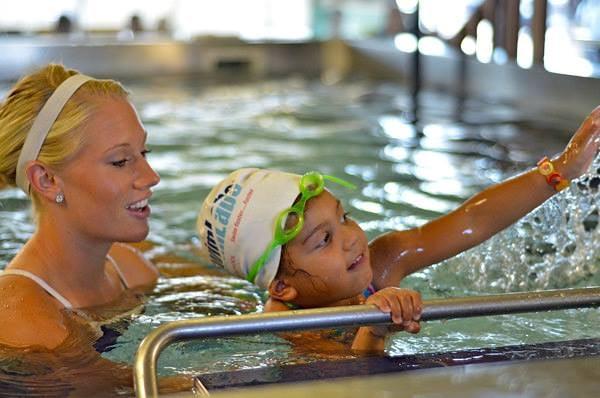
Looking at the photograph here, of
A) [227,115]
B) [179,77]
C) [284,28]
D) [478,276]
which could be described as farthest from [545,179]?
[284,28]

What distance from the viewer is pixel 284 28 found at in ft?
54.4

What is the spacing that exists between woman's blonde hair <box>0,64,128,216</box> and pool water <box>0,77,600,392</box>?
0.58 m

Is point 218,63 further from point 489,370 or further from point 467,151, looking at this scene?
point 489,370

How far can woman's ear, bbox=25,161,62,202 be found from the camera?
286cm

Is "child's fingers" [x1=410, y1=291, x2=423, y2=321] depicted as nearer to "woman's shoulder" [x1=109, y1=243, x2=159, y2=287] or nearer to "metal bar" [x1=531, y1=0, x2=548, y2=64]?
"woman's shoulder" [x1=109, y1=243, x2=159, y2=287]

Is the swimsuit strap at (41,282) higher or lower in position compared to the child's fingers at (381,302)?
lower

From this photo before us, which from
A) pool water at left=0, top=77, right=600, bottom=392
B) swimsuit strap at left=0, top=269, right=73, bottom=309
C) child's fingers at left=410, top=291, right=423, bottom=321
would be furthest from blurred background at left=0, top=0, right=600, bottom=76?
child's fingers at left=410, top=291, right=423, bottom=321

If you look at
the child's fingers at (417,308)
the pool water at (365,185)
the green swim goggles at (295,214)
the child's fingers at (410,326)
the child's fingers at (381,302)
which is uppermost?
the green swim goggles at (295,214)

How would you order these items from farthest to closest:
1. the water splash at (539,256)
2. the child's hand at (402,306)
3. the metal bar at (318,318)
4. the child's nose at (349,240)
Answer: the water splash at (539,256)
the child's nose at (349,240)
the child's hand at (402,306)
the metal bar at (318,318)

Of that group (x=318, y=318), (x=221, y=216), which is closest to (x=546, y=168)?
(x=221, y=216)

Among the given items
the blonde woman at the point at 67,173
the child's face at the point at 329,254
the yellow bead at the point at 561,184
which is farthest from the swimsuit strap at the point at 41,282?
the yellow bead at the point at 561,184

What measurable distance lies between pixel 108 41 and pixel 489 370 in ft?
31.6

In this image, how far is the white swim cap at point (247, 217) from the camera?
8.92ft

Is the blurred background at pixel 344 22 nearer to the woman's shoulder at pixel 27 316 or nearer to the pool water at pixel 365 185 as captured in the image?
the pool water at pixel 365 185
